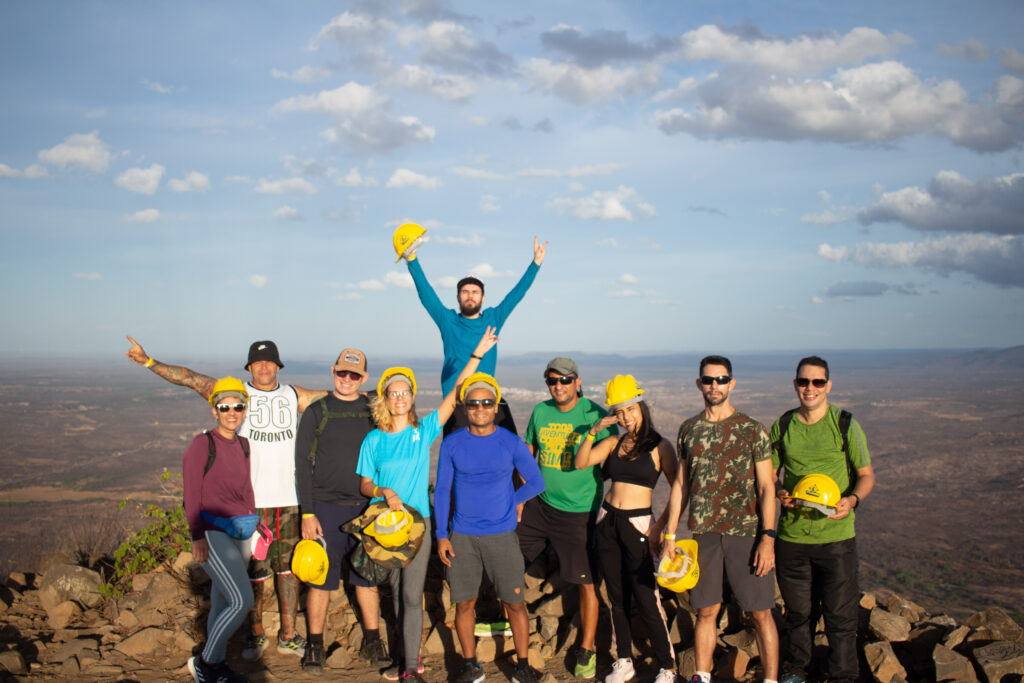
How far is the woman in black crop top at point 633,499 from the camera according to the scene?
508 centimetres

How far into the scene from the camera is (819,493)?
463 cm

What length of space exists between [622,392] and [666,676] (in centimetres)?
219

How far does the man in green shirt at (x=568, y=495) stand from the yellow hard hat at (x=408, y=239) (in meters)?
2.04

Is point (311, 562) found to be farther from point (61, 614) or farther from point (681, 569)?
point (61, 614)

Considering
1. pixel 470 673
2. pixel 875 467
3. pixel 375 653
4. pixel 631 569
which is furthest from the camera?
pixel 875 467

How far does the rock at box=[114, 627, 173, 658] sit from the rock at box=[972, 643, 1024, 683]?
6952 millimetres

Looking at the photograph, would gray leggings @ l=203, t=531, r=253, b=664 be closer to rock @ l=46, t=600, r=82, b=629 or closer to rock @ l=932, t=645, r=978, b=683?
rock @ l=46, t=600, r=82, b=629

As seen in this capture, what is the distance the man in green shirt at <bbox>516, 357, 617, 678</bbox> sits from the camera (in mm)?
5453

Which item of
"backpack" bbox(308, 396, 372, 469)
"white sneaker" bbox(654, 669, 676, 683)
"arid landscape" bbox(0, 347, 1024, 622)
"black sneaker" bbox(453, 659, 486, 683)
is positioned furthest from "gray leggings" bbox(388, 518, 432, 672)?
"arid landscape" bbox(0, 347, 1024, 622)

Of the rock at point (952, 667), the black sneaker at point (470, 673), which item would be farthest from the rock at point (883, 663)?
the black sneaker at point (470, 673)

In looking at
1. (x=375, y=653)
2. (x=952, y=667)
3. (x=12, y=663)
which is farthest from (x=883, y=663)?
(x=12, y=663)

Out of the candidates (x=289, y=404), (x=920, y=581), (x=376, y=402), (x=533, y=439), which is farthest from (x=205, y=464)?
(x=920, y=581)

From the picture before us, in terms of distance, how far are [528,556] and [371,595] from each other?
4.39ft

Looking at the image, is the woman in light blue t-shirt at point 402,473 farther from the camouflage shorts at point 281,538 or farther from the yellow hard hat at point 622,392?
the yellow hard hat at point 622,392
